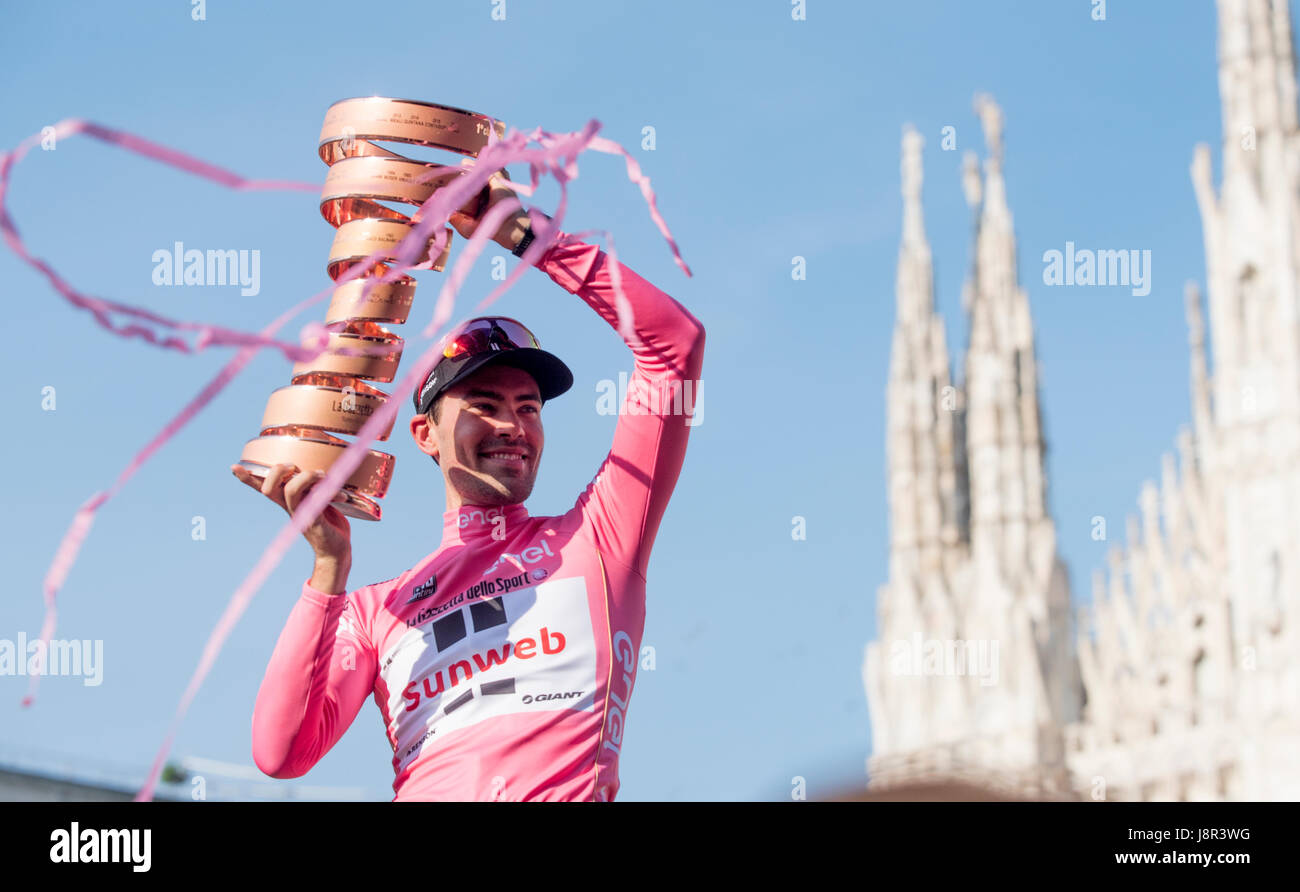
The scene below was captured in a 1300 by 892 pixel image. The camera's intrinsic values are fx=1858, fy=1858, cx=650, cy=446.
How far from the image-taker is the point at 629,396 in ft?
14.5

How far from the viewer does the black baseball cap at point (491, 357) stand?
4.40 metres

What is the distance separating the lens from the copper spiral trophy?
4.21 meters

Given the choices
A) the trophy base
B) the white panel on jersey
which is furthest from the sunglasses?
the white panel on jersey

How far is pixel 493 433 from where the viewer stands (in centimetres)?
441

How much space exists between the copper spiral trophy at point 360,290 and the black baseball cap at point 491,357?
119 millimetres

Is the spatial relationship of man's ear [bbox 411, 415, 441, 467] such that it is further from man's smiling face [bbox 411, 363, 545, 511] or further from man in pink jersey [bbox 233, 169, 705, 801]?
man's smiling face [bbox 411, 363, 545, 511]

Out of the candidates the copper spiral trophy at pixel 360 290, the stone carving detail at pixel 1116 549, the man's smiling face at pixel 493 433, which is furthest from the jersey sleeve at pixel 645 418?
the stone carving detail at pixel 1116 549

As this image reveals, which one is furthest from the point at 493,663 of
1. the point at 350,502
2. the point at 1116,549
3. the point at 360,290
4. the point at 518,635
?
the point at 1116,549

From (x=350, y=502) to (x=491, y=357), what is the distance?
47 cm
